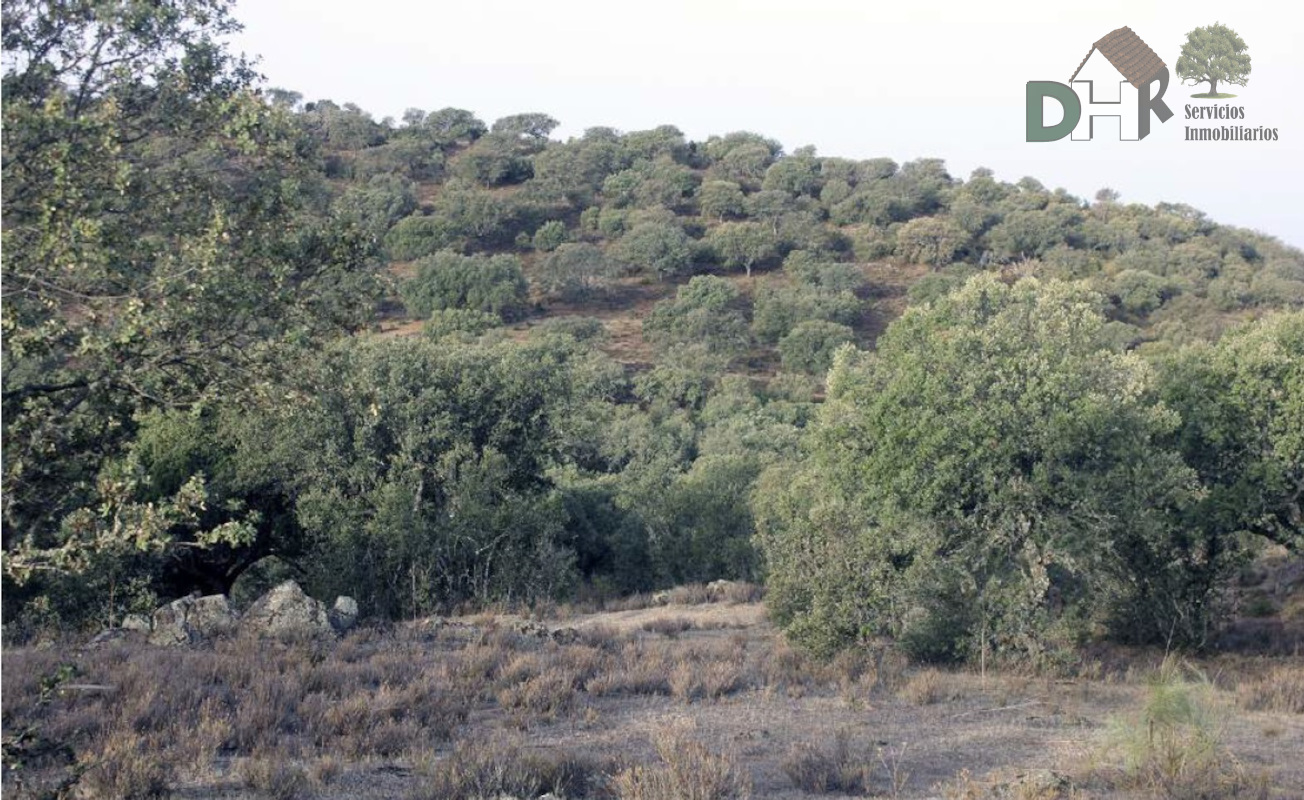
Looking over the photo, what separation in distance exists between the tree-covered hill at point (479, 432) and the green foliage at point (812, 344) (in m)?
2.84

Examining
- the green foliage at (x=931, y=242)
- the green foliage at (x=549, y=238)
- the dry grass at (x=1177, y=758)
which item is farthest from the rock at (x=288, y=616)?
the green foliage at (x=931, y=242)

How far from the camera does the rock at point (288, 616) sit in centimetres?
1417

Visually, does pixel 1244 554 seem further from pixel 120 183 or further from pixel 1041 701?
pixel 120 183

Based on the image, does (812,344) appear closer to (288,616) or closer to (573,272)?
(573,272)

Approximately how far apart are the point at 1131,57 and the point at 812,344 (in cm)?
2498

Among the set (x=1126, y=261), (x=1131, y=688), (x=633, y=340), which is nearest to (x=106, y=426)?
(x=1131, y=688)

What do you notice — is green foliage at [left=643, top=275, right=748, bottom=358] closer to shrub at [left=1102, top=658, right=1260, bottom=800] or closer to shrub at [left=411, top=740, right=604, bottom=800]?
shrub at [left=1102, top=658, right=1260, bottom=800]

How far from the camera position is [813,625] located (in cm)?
1443

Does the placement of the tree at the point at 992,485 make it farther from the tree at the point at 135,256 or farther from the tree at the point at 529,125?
the tree at the point at 529,125

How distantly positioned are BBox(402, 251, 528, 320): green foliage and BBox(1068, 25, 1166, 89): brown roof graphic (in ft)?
106

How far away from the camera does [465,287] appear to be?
2350 inches

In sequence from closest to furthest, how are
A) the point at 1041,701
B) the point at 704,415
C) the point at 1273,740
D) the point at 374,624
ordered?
the point at 1273,740, the point at 1041,701, the point at 374,624, the point at 704,415

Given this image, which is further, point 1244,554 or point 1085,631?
point 1244,554

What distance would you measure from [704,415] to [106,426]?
137 feet
